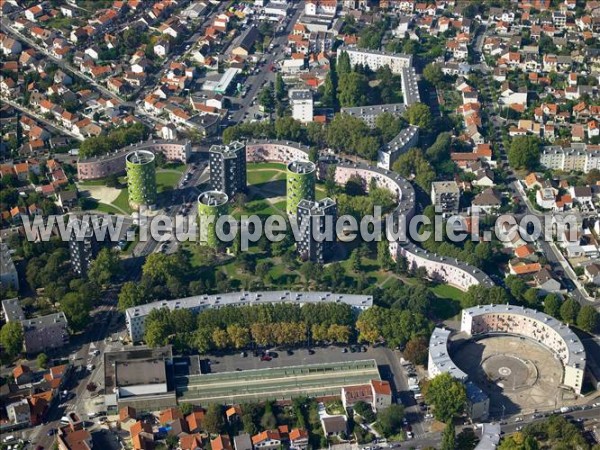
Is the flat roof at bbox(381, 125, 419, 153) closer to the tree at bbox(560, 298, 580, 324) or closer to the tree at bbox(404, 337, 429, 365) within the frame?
the tree at bbox(560, 298, 580, 324)

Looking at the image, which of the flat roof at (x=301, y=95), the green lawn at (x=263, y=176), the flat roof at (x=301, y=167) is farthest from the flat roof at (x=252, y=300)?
the flat roof at (x=301, y=95)

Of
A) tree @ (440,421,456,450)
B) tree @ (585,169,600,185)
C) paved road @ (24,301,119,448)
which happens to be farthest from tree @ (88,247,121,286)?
tree @ (585,169,600,185)

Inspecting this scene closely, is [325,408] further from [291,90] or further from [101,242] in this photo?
[291,90]

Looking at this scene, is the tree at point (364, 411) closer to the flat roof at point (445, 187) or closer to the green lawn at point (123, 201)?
the flat roof at point (445, 187)

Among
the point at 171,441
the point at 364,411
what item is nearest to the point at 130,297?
the point at 171,441

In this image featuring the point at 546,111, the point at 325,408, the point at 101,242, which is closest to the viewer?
the point at 325,408

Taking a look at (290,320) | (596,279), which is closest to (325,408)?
(290,320)
